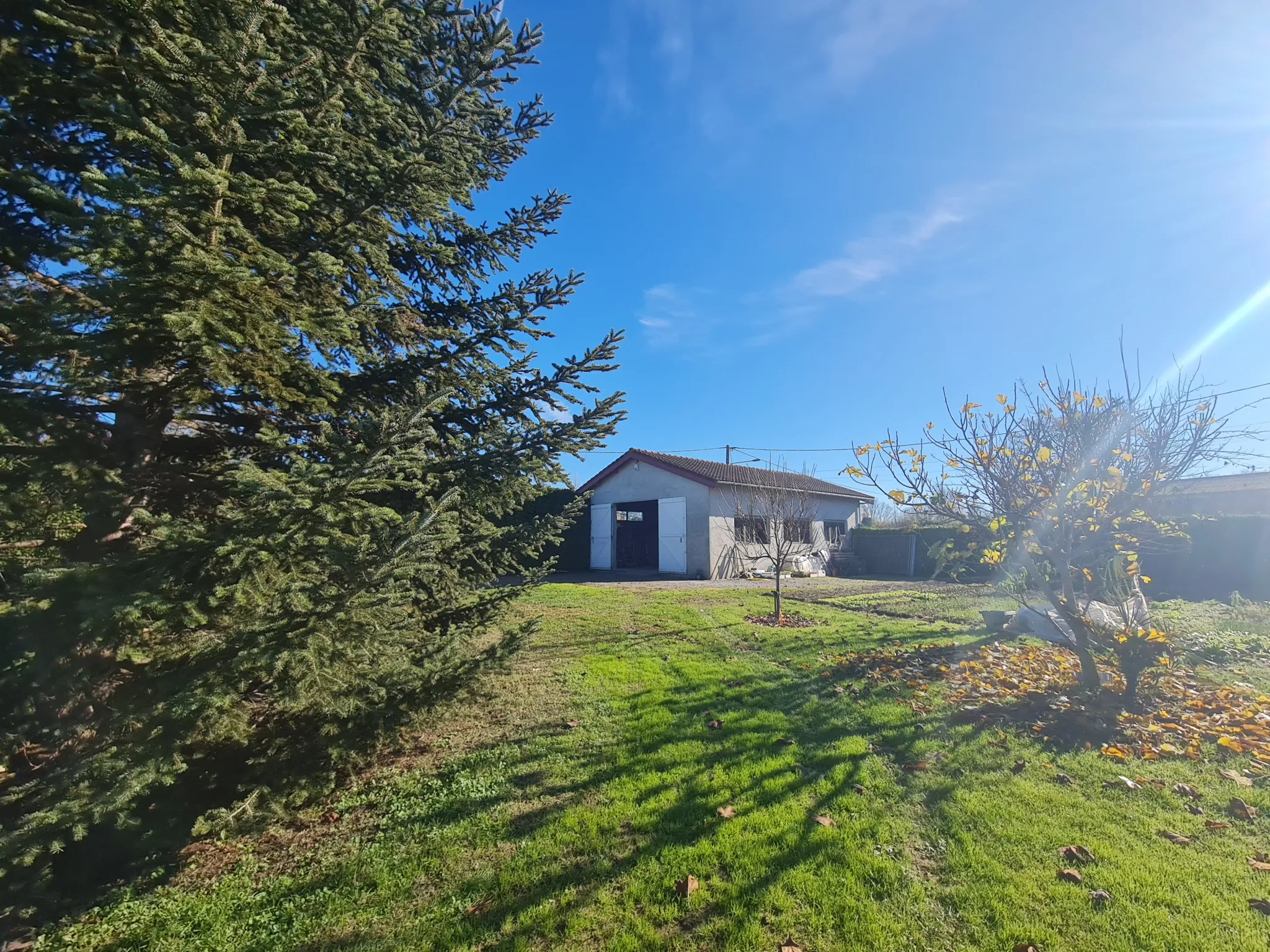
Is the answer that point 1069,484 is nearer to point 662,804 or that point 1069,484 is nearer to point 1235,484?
point 662,804

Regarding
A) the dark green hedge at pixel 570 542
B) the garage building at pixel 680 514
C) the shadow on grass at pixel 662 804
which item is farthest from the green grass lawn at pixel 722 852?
the dark green hedge at pixel 570 542

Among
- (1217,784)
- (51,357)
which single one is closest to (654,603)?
(1217,784)

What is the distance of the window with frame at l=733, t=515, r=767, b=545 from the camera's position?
13062mm

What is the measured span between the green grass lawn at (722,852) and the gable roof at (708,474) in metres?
11.2

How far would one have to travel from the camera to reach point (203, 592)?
2385 mm

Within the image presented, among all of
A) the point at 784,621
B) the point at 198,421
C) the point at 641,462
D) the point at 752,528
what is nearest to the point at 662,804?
the point at 198,421

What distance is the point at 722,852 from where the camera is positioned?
285cm

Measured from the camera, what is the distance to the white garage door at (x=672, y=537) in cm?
1891

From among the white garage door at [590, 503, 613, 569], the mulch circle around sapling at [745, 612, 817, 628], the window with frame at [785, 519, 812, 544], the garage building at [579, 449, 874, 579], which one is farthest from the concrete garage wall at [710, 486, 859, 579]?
the mulch circle around sapling at [745, 612, 817, 628]

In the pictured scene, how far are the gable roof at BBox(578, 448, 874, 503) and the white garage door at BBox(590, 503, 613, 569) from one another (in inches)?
52.7

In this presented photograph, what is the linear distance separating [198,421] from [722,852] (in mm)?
4077

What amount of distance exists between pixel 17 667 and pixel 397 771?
7.87ft

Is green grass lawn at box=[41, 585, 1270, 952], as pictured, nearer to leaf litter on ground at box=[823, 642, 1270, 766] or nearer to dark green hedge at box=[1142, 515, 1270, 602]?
leaf litter on ground at box=[823, 642, 1270, 766]

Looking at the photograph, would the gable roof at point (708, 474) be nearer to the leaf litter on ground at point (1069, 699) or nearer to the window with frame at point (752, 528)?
the window with frame at point (752, 528)
